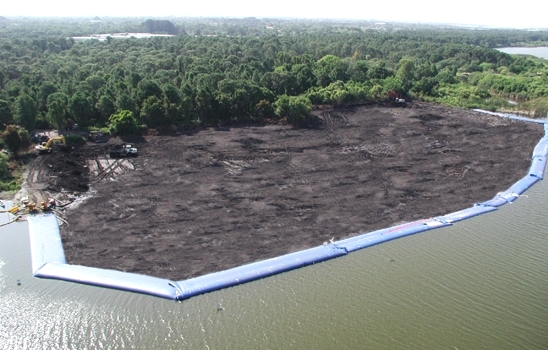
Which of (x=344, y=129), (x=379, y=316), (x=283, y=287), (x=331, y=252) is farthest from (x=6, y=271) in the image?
(x=344, y=129)

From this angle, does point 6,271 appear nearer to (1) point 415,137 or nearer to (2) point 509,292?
(2) point 509,292

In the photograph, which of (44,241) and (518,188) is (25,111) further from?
(518,188)

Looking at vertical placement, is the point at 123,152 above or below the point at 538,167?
below

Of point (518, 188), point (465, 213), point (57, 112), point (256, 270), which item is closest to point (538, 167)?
point (518, 188)

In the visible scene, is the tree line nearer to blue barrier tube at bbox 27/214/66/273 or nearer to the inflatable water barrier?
blue barrier tube at bbox 27/214/66/273

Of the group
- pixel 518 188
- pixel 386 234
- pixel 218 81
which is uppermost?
pixel 218 81

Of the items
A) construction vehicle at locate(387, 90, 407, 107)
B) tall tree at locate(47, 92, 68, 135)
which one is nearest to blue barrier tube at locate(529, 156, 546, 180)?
construction vehicle at locate(387, 90, 407, 107)

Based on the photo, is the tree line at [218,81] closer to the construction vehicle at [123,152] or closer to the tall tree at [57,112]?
the tall tree at [57,112]
